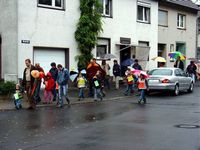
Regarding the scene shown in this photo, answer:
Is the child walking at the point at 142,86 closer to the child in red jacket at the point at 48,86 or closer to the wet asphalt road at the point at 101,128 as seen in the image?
the wet asphalt road at the point at 101,128

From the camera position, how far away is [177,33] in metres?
36.5

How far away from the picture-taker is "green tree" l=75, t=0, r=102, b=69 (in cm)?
2384

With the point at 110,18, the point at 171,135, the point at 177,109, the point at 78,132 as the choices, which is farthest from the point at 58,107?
the point at 110,18

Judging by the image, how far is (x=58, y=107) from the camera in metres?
16.1

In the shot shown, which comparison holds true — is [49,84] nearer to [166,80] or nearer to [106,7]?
[166,80]

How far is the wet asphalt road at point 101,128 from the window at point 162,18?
19.5 metres

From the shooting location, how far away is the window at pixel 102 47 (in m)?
26.0

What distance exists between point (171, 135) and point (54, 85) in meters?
8.89

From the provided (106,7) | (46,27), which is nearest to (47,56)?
(46,27)

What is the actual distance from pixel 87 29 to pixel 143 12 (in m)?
8.22

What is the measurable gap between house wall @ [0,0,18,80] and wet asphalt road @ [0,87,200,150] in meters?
6.01

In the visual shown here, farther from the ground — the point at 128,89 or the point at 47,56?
the point at 47,56

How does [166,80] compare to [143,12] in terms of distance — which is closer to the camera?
[166,80]

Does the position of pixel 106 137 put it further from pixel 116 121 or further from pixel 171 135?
pixel 116 121
